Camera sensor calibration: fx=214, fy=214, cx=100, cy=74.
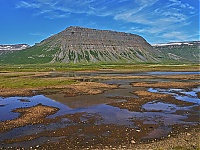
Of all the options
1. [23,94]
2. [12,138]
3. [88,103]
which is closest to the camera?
[12,138]

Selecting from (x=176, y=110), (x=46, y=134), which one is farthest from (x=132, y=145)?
(x=176, y=110)

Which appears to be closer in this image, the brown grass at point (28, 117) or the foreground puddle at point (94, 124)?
the foreground puddle at point (94, 124)

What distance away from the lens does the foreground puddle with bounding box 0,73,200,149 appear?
71.4ft

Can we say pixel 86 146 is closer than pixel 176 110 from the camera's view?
Yes

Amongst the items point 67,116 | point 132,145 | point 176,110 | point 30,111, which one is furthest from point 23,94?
point 132,145

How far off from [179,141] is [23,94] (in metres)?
42.9

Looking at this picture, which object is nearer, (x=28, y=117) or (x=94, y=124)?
(x=94, y=124)

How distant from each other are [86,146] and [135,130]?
7.17m

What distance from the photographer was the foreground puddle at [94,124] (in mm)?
21766

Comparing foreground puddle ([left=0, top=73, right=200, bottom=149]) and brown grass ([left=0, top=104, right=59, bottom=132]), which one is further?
brown grass ([left=0, top=104, right=59, bottom=132])

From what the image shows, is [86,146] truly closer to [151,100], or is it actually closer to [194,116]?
[194,116]

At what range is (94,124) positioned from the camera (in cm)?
2775

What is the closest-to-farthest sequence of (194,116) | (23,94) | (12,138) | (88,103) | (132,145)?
(132,145) → (12,138) → (194,116) → (88,103) → (23,94)

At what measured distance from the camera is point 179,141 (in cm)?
2053
